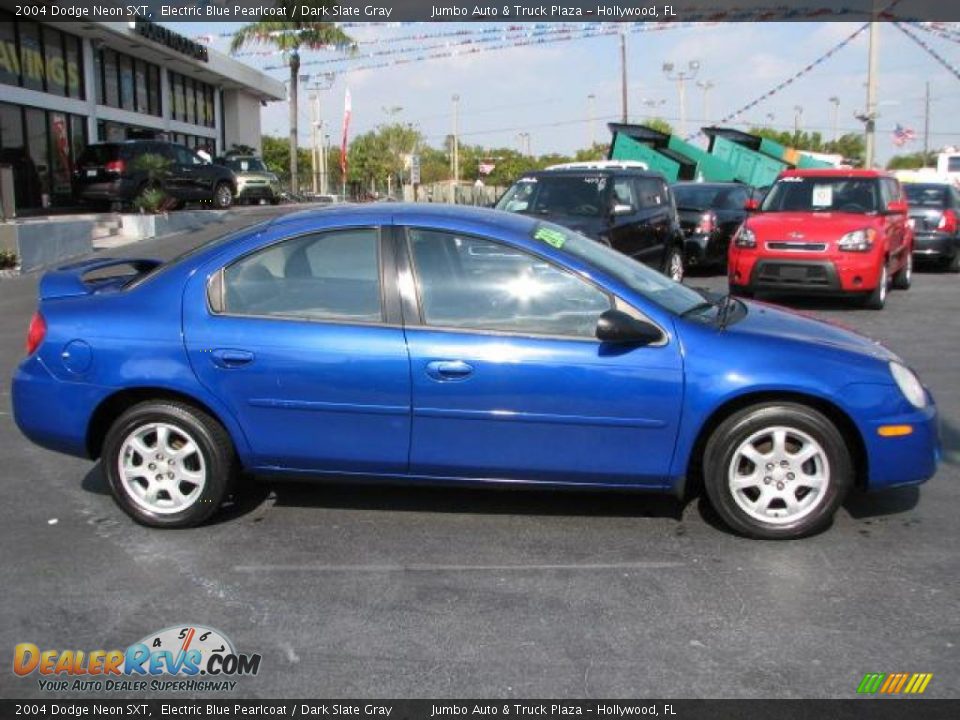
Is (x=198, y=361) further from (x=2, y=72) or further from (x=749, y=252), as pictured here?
(x=2, y=72)

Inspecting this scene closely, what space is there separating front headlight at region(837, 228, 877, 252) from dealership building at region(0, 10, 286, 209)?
19.7 meters

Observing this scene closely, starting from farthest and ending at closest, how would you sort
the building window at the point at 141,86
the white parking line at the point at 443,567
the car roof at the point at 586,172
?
the building window at the point at 141,86 → the car roof at the point at 586,172 → the white parking line at the point at 443,567

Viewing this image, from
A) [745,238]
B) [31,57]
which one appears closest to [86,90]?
[31,57]

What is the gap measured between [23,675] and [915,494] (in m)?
4.28

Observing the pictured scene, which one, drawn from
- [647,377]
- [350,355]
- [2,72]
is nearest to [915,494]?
[647,377]

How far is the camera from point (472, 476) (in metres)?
4.38

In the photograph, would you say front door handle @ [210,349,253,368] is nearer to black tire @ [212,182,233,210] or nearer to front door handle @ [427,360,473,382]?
front door handle @ [427,360,473,382]

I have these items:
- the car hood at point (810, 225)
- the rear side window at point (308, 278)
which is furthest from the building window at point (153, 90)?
the rear side window at point (308, 278)

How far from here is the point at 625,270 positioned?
4.75 m

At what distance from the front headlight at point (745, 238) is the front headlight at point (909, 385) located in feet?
23.0

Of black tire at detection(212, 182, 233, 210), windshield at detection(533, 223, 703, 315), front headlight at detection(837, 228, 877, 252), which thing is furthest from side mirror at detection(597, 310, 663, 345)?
black tire at detection(212, 182, 233, 210)

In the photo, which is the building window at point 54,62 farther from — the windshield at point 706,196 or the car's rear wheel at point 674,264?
the car's rear wheel at point 674,264

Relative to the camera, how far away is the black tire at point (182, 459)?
4449 mm

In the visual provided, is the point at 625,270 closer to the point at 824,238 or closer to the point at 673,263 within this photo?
the point at 824,238
